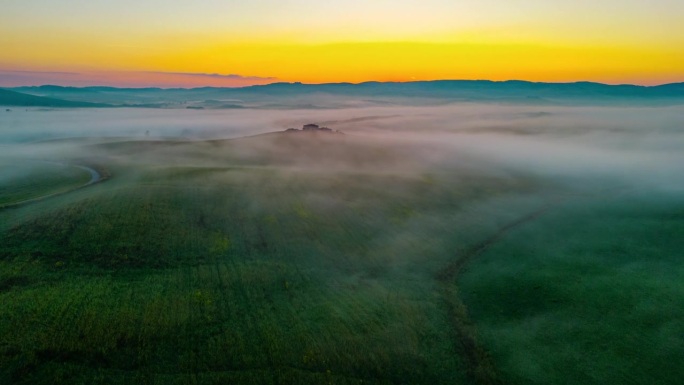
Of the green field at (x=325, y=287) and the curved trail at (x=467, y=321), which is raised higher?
the green field at (x=325, y=287)

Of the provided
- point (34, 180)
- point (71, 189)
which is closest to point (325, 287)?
point (71, 189)

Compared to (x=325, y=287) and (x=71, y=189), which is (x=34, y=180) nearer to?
(x=71, y=189)

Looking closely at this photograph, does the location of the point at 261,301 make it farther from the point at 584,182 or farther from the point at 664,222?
the point at 584,182

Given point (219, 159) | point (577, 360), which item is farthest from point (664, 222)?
point (219, 159)

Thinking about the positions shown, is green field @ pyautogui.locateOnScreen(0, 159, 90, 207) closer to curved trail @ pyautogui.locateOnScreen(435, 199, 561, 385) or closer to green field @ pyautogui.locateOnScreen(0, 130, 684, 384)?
green field @ pyautogui.locateOnScreen(0, 130, 684, 384)

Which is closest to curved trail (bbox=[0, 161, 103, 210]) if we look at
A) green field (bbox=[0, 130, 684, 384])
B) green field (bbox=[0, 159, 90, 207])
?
green field (bbox=[0, 159, 90, 207])

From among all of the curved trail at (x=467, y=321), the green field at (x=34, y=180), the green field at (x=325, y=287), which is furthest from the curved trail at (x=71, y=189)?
the curved trail at (x=467, y=321)

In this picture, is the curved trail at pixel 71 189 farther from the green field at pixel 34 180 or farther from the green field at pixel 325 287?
the green field at pixel 325 287
